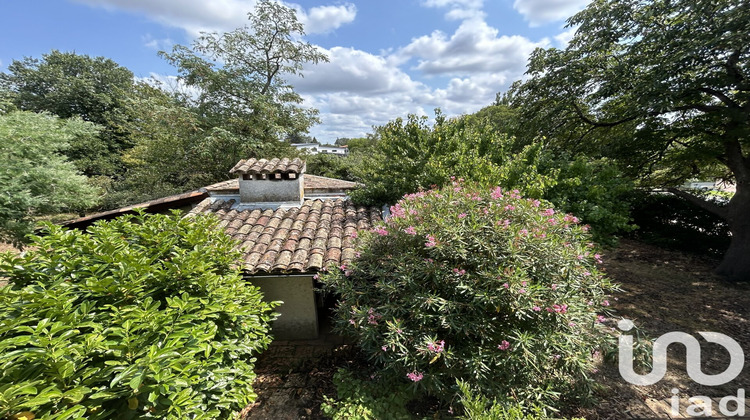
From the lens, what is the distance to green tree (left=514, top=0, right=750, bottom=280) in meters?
6.71

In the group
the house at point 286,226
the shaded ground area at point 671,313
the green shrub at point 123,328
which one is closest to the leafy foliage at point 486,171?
the house at point 286,226

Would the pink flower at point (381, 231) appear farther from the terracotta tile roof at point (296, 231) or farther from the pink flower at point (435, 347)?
the pink flower at point (435, 347)

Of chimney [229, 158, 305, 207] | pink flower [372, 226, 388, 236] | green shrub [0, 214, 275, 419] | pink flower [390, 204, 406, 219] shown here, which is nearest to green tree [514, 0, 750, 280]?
pink flower [390, 204, 406, 219]

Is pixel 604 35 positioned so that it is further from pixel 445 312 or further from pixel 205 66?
pixel 205 66

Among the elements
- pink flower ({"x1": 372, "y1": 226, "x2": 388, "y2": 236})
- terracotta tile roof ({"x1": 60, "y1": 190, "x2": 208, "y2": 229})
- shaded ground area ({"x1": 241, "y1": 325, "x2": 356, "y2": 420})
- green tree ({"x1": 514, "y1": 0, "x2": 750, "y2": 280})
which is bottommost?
shaded ground area ({"x1": 241, "y1": 325, "x2": 356, "y2": 420})

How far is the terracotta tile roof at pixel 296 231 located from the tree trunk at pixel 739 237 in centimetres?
1168

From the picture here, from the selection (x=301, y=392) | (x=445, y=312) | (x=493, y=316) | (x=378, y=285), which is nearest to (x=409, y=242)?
(x=378, y=285)

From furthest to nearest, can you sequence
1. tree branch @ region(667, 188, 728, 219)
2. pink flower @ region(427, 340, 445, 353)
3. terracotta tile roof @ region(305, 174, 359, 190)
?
tree branch @ region(667, 188, 728, 219)
terracotta tile roof @ region(305, 174, 359, 190)
pink flower @ region(427, 340, 445, 353)

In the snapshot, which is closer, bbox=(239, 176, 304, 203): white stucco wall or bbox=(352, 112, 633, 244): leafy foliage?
bbox=(352, 112, 633, 244): leafy foliage

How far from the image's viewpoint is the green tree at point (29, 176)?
9375 millimetres


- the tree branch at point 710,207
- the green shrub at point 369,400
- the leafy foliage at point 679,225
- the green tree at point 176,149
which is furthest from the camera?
the green tree at point 176,149

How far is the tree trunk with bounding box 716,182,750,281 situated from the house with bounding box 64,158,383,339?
460 inches

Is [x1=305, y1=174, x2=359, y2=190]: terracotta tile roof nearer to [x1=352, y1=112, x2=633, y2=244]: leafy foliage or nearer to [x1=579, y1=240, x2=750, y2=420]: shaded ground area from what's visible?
[x1=352, y1=112, x2=633, y2=244]: leafy foliage

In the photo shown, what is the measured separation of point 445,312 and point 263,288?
434 cm
